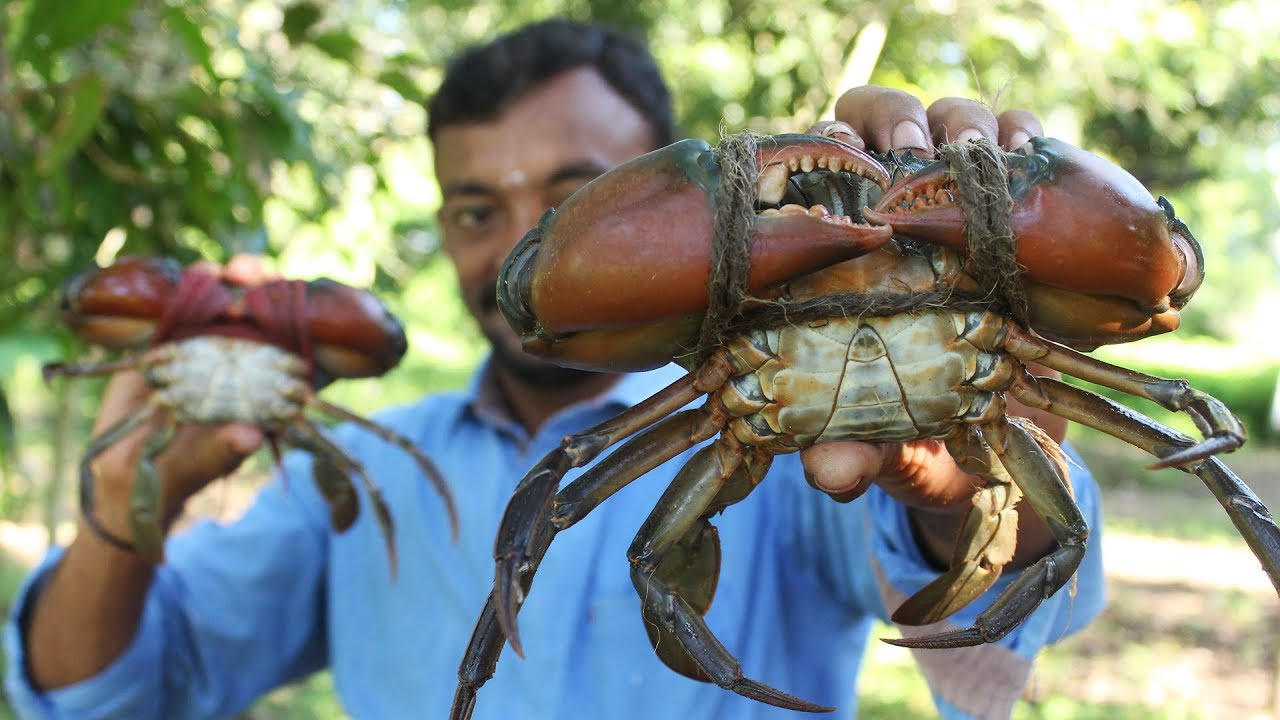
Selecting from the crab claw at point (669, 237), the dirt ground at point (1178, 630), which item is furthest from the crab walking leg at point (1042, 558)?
the dirt ground at point (1178, 630)

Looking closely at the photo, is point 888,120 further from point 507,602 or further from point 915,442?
point 507,602

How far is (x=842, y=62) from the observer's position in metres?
5.74

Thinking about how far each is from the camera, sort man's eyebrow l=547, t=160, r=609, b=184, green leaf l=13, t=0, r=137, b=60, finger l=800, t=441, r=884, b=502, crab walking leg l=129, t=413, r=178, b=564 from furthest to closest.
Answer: man's eyebrow l=547, t=160, r=609, b=184 < crab walking leg l=129, t=413, r=178, b=564 < green leaf l=13, t=0, r=137, b=60 < finger l=800, t=441, r=884, b=502

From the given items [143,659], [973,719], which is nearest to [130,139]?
[143,659]

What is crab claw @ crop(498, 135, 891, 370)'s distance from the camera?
1145mm

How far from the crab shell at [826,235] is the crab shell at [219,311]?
935 mm

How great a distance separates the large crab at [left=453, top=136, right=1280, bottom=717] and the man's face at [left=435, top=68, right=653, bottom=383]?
3.40ft

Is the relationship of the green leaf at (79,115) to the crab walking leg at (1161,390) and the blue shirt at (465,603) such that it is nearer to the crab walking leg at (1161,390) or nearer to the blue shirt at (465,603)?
the blue shirt at (465,603)

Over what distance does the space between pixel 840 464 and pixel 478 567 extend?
4.25 ft

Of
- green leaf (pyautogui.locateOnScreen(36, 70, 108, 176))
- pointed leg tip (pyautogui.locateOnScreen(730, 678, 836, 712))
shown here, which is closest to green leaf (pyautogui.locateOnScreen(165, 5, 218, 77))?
green leaf (pyautogui.locateOnScreen(36, 70, 108, 176))

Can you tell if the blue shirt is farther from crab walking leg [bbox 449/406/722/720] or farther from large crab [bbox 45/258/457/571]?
crab walking leg [bbox 449/406/722/720]

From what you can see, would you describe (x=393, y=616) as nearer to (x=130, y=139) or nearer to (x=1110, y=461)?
(x=130, y=139)

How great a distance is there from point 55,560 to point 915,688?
413 cm

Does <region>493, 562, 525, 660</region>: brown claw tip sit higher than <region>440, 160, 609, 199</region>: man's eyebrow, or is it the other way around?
<region>493, 562, 525, 660</region>: brown claw tip
